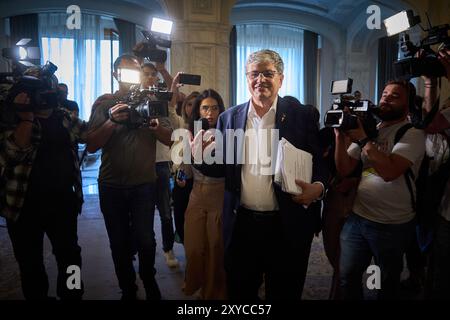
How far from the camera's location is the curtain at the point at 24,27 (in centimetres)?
774

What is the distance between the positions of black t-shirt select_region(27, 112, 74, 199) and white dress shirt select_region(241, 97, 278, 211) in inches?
36.7

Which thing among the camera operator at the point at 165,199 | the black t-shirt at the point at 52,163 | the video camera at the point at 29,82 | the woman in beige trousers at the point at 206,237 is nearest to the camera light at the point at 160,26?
the woman in beige trousers at the point at 206,237

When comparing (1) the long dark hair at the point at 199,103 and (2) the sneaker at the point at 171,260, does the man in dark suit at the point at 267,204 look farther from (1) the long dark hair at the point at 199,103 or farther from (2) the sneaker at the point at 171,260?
(2) the sneaker at the point at 171,260

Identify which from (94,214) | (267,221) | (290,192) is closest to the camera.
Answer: (290,192)

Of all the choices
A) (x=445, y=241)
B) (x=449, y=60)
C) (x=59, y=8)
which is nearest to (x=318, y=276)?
(x=445, y=241)

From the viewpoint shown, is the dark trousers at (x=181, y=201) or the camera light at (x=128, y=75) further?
the dark trousers at (x=181, y=201)

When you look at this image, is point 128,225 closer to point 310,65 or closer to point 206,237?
point 206,237

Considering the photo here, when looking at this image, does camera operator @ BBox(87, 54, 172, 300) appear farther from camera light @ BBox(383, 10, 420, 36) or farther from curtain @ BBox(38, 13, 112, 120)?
curtain @ BBox(38, 13, 112, 120)

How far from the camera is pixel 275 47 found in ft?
30.1

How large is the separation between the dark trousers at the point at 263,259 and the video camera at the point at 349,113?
1.51 feet

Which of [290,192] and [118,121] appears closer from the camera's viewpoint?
[290,192]

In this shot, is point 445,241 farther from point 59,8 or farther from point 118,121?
point 59,8

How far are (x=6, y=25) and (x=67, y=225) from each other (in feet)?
25.0
